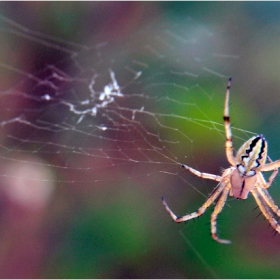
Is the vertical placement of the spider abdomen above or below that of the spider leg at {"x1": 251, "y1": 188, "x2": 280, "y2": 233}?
above

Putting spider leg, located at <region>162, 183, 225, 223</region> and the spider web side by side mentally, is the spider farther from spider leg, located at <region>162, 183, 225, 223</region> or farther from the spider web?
the spider web

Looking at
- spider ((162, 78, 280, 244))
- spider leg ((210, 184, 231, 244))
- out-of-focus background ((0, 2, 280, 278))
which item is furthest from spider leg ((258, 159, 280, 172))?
out-of-focus background ((0, 2, 280, 278))

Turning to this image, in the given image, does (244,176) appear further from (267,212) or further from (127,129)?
(127,129)

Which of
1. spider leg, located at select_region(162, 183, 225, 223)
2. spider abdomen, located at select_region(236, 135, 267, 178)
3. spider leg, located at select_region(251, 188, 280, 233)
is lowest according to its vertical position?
spider leg, located at select_region(251, 188, 280, 233)

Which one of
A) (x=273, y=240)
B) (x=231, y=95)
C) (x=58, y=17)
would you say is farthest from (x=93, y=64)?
(x=273, y=240)

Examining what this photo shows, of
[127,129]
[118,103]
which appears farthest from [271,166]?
[118,103]

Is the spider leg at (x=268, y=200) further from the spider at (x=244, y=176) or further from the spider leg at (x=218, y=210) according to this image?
the spider leg at (x=218, y=210)
